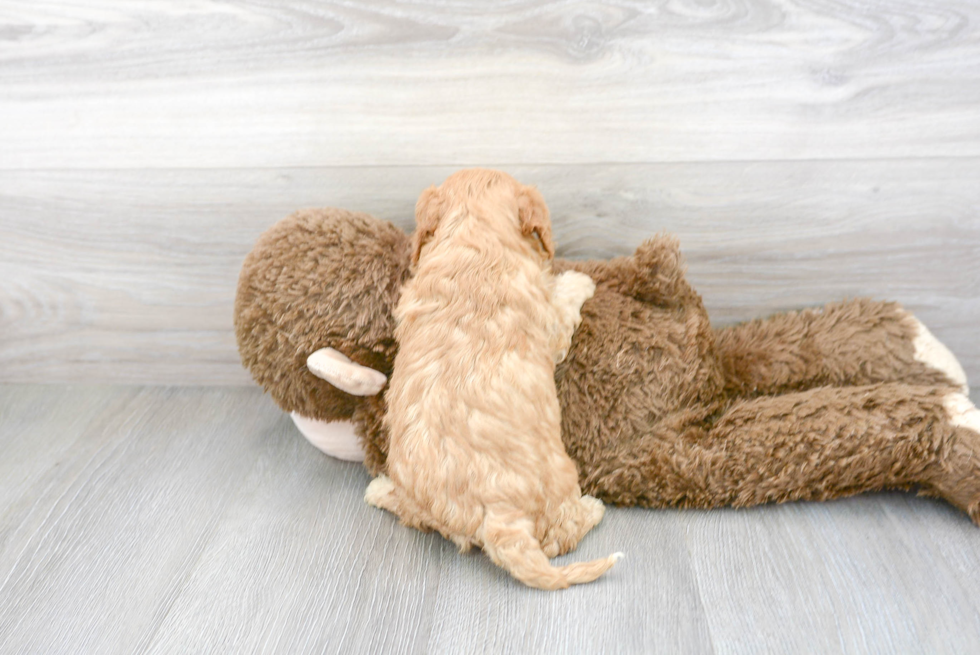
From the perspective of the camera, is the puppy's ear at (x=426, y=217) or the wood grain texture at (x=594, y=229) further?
the wood grain texture at (x=594, y=229)

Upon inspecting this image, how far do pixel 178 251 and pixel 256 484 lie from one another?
1.54 feet

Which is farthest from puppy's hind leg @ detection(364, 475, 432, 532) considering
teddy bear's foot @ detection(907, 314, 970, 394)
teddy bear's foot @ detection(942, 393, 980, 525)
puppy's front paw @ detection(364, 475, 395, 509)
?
teddy bear's foot @ detection(907, 314, 970, 394)

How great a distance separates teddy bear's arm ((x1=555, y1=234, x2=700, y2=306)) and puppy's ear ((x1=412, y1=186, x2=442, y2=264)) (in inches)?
9.7

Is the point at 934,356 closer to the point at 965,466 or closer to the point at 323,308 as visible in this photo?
the point at 965,466

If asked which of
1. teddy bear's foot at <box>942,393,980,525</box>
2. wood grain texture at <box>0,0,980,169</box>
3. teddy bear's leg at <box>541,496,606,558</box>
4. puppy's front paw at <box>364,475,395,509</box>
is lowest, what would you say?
puppy's front paw at <box>364,475,395,509</box>

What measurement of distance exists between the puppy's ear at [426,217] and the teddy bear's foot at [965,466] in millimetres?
776

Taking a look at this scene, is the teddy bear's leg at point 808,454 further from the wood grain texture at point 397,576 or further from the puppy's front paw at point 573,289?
the puppy's front paw at point 573,289

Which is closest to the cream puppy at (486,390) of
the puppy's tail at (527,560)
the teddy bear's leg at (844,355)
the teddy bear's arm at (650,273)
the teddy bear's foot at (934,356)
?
the puppy's tail at (527,560)

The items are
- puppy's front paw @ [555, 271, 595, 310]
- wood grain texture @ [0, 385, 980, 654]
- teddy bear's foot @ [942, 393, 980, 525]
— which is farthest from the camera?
puppy's front paw @ [555, 271, 595, 310]

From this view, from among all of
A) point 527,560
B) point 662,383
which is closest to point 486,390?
point 527,560

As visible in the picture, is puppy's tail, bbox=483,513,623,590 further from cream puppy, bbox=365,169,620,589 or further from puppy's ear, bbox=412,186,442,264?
puppy's ear, bbox=412,186,442,264

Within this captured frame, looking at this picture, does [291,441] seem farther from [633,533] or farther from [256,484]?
[633,533]

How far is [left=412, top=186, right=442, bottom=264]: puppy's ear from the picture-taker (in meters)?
0.97

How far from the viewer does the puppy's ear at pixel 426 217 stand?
0.97m
